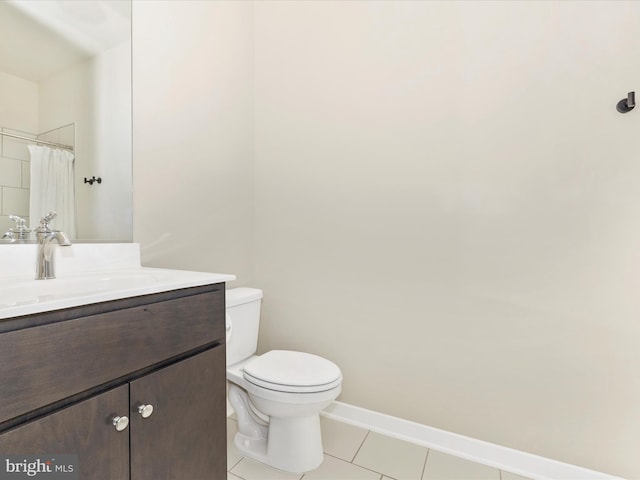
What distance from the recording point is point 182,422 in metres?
0.88

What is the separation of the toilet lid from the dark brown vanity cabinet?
0.29 meters

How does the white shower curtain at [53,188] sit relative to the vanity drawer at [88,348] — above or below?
above

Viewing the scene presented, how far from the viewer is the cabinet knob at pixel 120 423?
Result: 28.1 inches

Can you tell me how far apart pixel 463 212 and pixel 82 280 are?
1.49m

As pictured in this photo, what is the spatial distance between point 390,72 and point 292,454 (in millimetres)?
1815

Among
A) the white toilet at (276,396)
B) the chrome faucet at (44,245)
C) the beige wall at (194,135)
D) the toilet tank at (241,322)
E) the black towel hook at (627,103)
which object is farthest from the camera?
the toilet tank at (241,322)

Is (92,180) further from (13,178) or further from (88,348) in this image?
(88,348)

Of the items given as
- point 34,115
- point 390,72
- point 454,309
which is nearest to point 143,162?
point 34,115

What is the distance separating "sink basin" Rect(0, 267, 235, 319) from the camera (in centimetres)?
61

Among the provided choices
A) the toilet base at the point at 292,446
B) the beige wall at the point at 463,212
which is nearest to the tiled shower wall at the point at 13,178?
the beige wall at the point at 463,212

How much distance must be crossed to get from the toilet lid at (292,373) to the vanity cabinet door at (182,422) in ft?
0.94

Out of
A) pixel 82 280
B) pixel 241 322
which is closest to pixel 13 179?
pixel 82 280

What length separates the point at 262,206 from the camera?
1947 millimetres

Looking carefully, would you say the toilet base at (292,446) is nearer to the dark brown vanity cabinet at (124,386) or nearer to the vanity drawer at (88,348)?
the dark brown vanity cabinet at (124,386)
